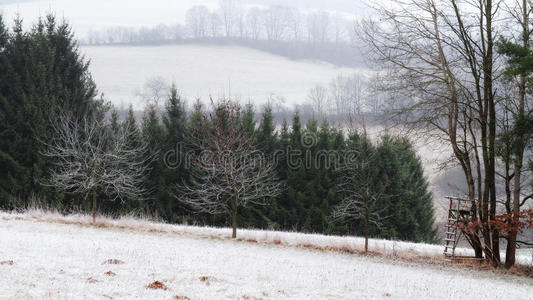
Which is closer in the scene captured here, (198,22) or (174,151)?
(174,151)

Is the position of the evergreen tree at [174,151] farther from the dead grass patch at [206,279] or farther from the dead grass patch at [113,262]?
the dead grass patch at [206,279]

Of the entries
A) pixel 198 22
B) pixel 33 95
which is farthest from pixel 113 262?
pixel 198 22

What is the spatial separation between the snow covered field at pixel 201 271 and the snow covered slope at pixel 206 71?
212 feet

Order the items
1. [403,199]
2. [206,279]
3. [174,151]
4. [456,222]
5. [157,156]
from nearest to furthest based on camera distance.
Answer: [206,279] → [456,222] → [157,156] → [174,151] → [403,199]

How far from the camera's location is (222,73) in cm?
9388

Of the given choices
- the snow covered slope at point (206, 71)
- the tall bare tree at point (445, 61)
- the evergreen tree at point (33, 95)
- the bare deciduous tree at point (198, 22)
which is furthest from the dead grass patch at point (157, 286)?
the bare deciduous tree at point (198, 22)

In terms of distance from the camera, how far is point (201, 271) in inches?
438

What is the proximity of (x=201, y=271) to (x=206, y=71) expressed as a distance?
85.3 m

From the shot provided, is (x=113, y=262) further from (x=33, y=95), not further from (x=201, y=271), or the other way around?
(x=33, y=95)

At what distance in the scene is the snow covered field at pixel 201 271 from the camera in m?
9.02

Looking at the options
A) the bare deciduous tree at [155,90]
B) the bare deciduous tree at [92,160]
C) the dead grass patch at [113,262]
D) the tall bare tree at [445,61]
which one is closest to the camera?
the dead grass patch at [113,262]

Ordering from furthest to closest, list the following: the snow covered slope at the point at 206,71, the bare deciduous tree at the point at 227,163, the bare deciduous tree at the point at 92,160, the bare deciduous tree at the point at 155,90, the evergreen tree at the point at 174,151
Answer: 1. the snow covered slope at the point at 206,71
2. the bare deciduous tree at the point at 155,90
3. the evergreen tree at the point at 174,151
4. the bare deciduous tree at the point at 92,160
5. the bare deciduous tree at the point at 227,163

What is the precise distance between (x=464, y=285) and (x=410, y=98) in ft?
24.1

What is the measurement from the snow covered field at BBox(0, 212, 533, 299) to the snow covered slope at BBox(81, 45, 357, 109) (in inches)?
2544
